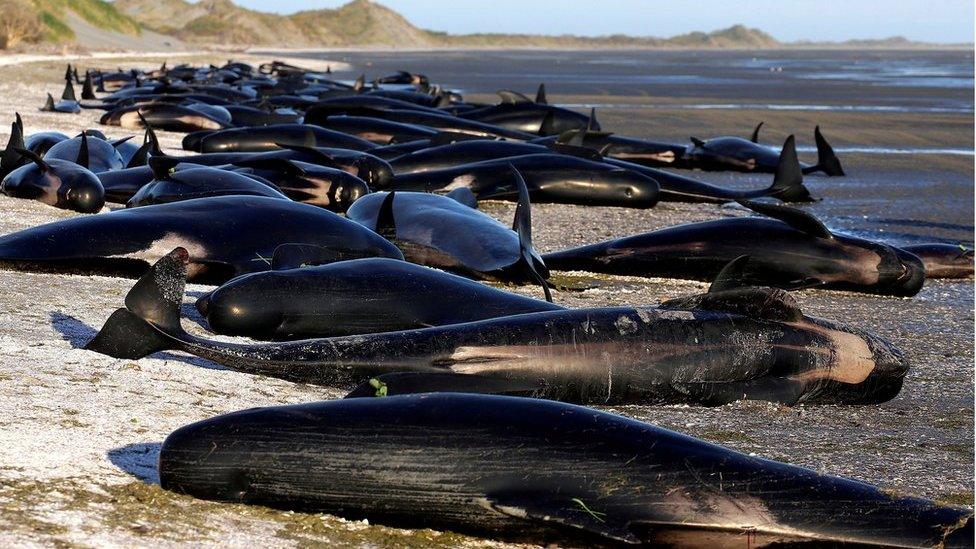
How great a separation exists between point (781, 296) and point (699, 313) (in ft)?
1.07

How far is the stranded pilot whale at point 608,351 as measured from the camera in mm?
4207

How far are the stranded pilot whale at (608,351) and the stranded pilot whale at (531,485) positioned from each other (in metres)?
1.00

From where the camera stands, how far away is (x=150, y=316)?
13.7 feet

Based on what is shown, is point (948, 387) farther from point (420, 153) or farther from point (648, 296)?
point (420, 153)

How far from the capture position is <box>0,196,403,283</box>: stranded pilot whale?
596cm

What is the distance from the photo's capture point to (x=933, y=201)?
1180 centimetres

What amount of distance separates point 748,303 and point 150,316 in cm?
216

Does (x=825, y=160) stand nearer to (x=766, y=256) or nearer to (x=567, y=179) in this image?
(x=567, y=179)

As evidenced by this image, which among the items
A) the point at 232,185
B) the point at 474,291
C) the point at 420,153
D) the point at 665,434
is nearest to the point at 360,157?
the point at 420,153

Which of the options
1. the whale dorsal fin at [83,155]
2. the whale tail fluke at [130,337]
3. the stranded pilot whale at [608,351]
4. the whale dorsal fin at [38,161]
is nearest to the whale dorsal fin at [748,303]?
the stranded pilot whale at [608,351]

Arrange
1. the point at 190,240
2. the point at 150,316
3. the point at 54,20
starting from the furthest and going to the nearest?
1. the point at 54,20
2. the point at 190,240
3. the point at 150,316

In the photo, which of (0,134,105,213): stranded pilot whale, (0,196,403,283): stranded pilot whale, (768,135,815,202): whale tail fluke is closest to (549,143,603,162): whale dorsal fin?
(768,135,815,202): whale tail fluke

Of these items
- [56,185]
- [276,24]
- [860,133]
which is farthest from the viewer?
[276,24]

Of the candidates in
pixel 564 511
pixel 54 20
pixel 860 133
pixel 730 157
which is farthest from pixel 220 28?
pixel 564 511
